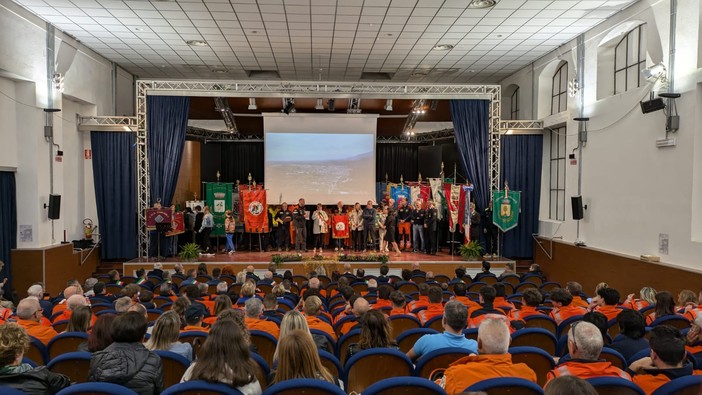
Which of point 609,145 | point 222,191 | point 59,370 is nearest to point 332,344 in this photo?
point 59,370

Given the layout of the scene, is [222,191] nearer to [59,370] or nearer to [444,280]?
[444,280]

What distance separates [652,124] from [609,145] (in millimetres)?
1581

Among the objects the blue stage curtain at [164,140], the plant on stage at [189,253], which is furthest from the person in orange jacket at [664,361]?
the blue stage curtain at [164,140]

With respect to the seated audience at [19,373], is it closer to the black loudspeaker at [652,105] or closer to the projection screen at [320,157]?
the black loudspeaker at [652,105]

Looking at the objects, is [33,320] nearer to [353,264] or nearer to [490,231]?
[353,264]

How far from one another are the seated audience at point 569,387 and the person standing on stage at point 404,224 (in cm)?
1332

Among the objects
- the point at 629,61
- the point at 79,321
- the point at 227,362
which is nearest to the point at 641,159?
the point at 629,61

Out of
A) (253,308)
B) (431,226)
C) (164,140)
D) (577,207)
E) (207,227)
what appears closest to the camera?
(253,308)

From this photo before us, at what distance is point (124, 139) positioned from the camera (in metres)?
14.1

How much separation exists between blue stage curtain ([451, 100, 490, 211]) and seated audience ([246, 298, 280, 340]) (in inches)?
418

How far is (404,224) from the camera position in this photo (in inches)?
616

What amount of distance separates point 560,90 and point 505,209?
3.68 m

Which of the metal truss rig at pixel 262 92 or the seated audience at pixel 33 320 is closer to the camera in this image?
the seated audience at pixel 33 320

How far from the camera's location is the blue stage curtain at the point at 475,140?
566 inches
